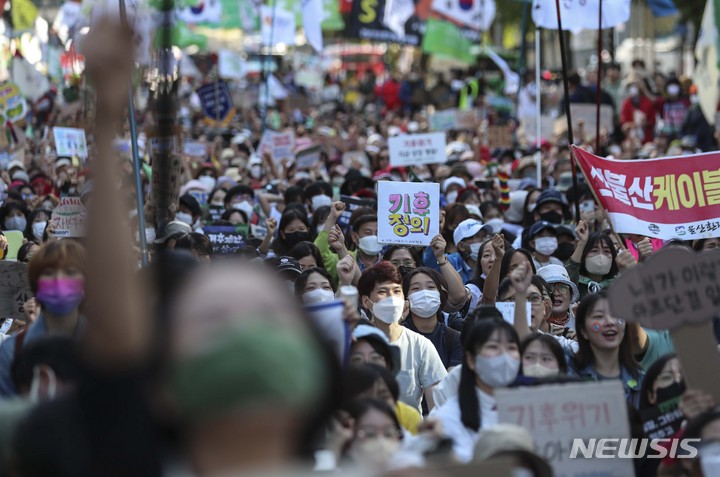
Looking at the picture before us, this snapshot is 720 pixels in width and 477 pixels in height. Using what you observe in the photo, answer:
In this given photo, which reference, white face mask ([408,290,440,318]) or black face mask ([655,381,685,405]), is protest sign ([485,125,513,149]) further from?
black face mask ([655,381,685,405])

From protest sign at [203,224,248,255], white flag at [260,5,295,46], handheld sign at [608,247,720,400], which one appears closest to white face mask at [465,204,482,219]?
protest sign at [203,224,248,255]

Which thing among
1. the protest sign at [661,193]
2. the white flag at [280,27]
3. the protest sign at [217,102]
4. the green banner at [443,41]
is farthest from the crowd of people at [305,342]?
the white flag at [280,27]

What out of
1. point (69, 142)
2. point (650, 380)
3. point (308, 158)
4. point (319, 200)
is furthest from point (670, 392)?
point (69, 142)

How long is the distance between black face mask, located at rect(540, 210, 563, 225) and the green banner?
13033 mm

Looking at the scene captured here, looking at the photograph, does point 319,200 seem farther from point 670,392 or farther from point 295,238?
point 670,392

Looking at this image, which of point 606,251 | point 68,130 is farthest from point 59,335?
point 68,130

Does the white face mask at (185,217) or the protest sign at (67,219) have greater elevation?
the protest sign at (67,219)

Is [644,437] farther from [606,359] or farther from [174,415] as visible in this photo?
[174,415]

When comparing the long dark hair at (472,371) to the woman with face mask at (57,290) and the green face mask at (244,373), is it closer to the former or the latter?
the woman with face mask at (57,290)

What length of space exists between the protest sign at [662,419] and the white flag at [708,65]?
928cm

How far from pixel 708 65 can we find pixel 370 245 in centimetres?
612

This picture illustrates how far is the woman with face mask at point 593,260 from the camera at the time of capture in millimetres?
8578

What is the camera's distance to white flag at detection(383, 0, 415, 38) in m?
24.0

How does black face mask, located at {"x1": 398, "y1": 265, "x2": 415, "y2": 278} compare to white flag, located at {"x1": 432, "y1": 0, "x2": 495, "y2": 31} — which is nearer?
black face mask, located at {"x1": 398, "y1": 265, "x2": 415, "y2": 278}
